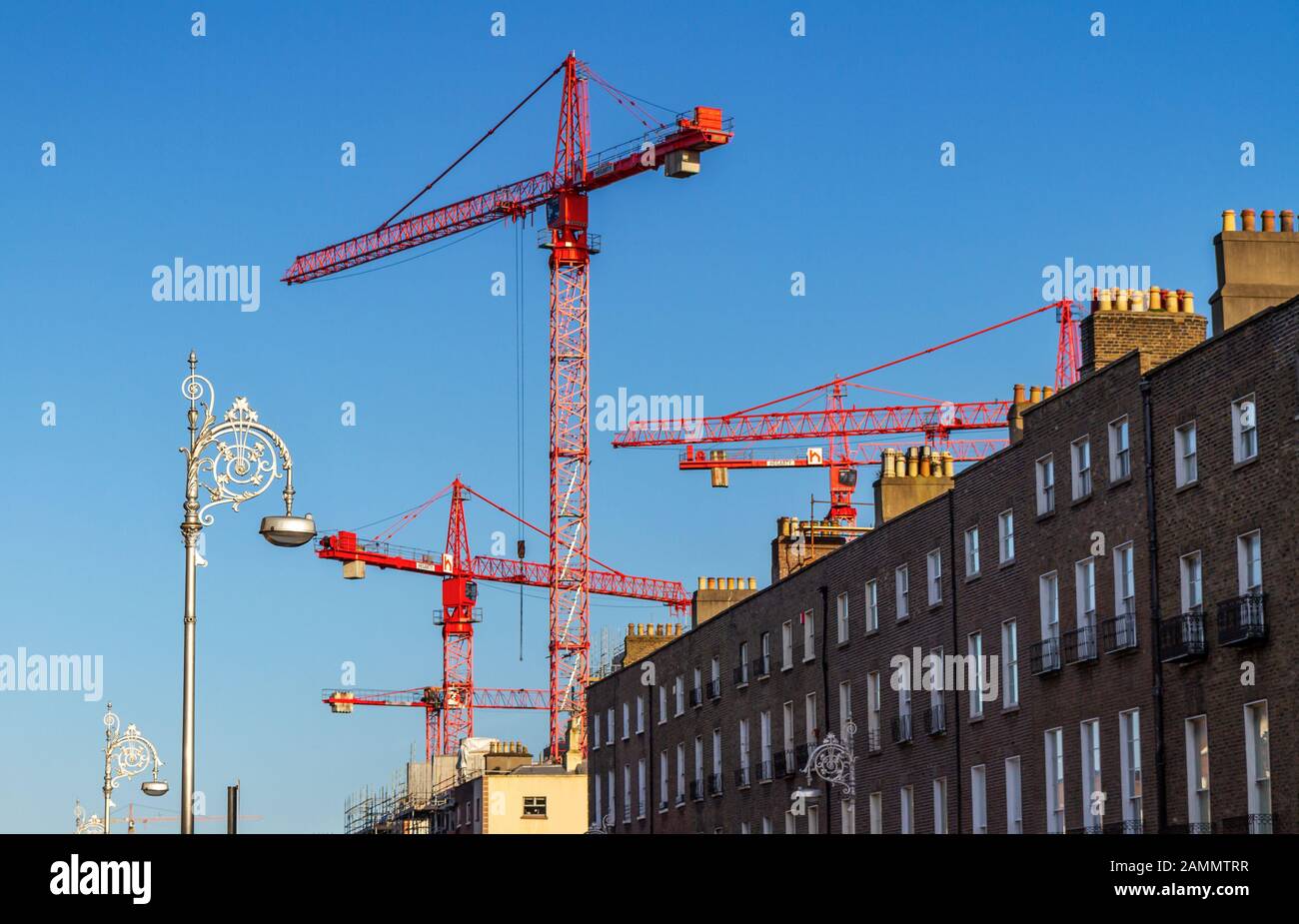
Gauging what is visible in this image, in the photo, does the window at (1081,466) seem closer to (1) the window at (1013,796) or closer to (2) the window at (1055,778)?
(2) the window at (1055,778)

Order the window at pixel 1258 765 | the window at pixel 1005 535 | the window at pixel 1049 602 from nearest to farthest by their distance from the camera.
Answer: the window at pixel 1258 765 → the window at pixel 1049 602 → the window at pixel 1005 535

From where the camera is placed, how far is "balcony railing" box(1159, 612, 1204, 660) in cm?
4338

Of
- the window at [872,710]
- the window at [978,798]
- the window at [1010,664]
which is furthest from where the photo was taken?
the window at [872,710]

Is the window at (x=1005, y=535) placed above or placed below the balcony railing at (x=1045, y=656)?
above

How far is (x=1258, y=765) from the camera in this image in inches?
1647

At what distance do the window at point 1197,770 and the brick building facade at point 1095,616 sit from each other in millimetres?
42

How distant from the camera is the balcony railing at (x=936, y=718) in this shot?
55.7m

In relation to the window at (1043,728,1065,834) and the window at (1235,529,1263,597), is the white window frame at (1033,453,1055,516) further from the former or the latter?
the window at (1235,529,1263,597)

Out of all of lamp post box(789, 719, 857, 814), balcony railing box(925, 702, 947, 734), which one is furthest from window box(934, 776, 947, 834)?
lamp post box(789, 719, 857, 814)

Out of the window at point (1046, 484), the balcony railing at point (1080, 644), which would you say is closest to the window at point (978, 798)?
the balcony railing at point (1080, 644)
